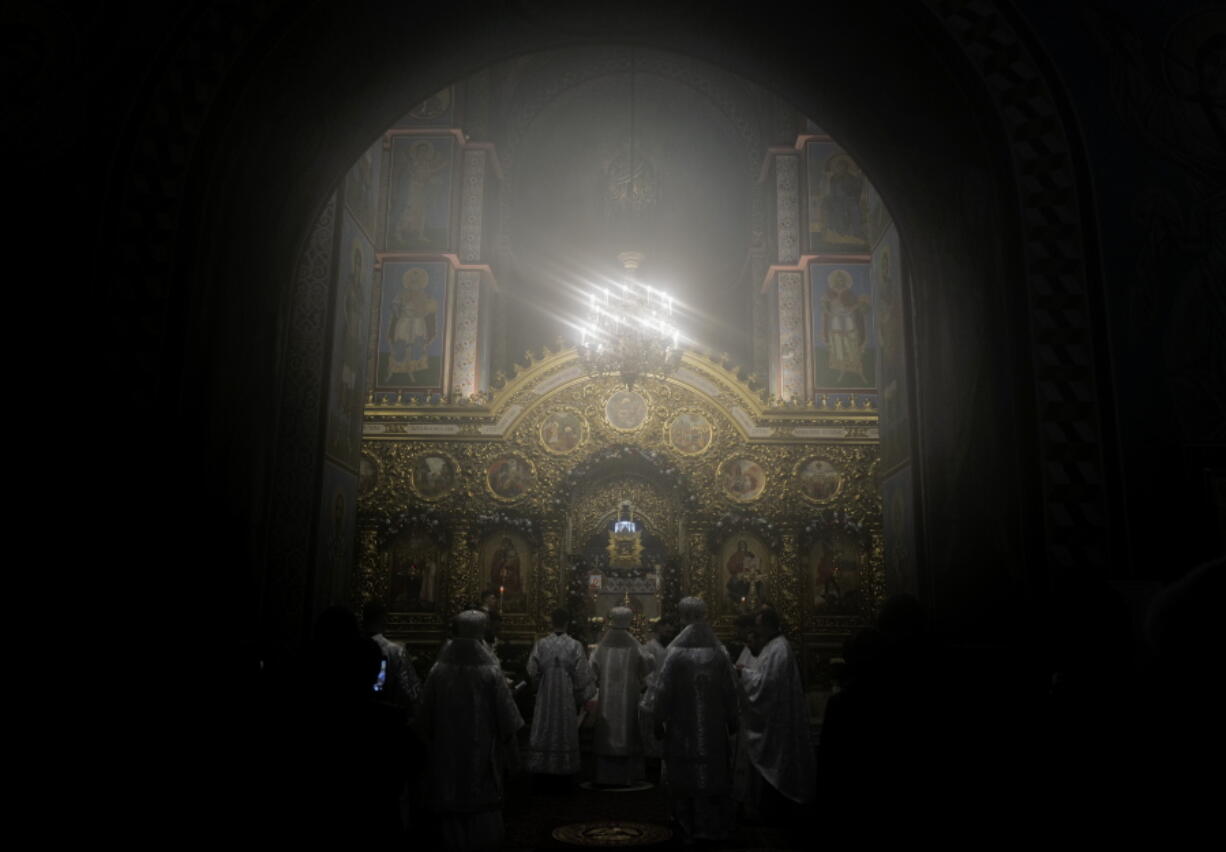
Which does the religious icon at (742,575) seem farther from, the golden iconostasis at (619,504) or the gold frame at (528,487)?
the gold frame at (528,487)

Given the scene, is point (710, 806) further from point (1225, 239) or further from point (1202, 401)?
point (1225, 239)

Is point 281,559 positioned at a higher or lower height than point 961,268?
lower

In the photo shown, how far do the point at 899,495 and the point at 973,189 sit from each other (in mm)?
2346

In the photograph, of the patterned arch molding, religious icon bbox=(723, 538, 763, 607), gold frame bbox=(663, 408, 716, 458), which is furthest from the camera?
gold frame bbox=(663, 408, 716, 458)

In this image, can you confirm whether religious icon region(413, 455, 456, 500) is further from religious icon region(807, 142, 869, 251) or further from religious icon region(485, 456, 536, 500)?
religious icon region(807, 142, 869, 251)

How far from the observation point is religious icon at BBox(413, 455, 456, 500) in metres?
14.8

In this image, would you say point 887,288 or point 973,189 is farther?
point 887,288

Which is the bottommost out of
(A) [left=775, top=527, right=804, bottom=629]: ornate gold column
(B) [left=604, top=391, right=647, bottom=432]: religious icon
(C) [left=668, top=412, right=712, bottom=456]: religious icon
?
(A) [left=775, top=527, right=804, bottom=629]: ornate gold column

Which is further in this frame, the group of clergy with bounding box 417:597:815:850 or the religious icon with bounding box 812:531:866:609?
the religious icon with bounding box 812:531:866:609

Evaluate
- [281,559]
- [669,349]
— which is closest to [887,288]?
[281,559]

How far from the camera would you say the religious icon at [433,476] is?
48.7ft

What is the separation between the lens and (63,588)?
3982 millimetres

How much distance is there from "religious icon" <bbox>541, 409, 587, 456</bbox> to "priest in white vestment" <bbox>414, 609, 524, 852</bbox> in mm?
9060

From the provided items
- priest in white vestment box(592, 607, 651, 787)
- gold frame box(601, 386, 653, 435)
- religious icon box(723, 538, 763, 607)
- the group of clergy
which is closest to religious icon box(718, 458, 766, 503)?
religious icon box(723, 538, 763, 607)
